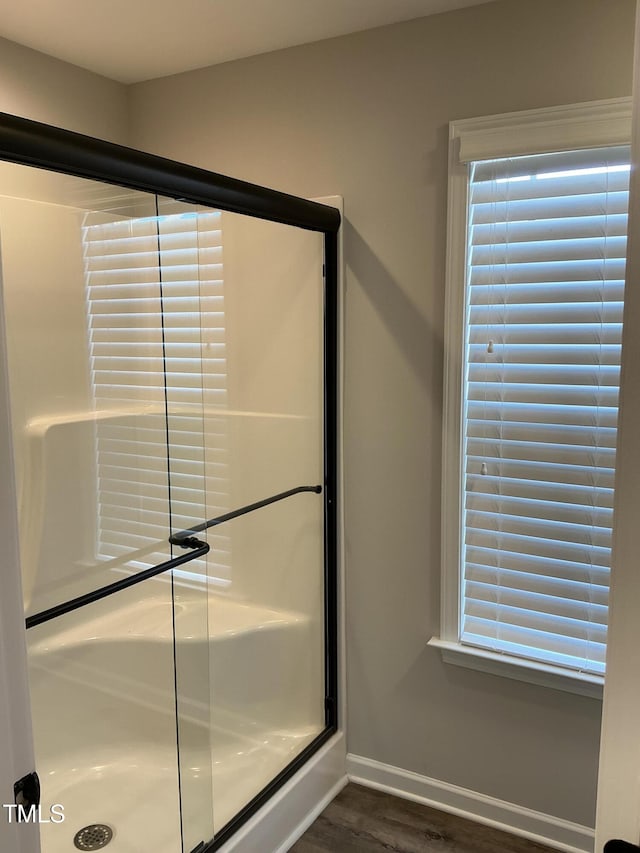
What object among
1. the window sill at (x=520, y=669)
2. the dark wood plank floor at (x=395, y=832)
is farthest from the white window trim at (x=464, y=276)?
the dark wood plank floor at (x=395, y=832)

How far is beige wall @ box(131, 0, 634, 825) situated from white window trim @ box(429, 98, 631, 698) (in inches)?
1.6

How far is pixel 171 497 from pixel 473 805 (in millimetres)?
1358

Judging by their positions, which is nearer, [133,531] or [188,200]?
[188,200]

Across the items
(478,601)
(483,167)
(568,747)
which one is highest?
(483,167)

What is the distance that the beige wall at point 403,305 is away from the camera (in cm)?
196

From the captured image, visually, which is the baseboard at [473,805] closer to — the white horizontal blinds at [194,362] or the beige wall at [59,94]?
the white horizontal blinds at [194,362]

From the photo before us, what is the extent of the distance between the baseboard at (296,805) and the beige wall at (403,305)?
12cm

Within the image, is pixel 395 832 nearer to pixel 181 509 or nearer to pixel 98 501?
pixel 181 509

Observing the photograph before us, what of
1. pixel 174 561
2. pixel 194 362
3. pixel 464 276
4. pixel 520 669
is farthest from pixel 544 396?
pixel 174 561

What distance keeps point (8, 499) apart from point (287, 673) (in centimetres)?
165

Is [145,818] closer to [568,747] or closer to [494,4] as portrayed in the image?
[568,747]

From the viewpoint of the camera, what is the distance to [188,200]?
166 cm

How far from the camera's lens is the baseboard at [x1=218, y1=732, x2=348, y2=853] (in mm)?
1947

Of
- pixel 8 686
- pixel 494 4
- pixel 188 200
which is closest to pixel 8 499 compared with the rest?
pixel 8 686
